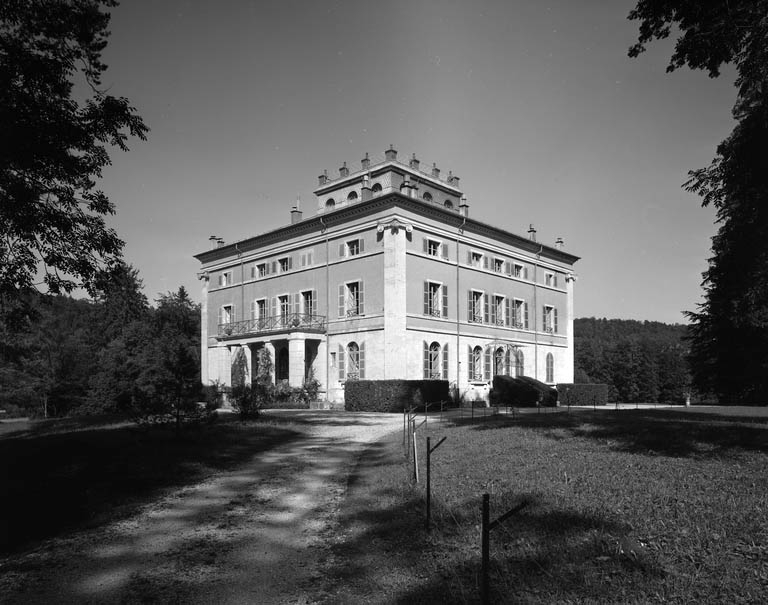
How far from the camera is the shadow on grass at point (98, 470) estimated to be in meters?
7.27

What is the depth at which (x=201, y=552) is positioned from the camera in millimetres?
5906

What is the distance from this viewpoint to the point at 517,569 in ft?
16.0

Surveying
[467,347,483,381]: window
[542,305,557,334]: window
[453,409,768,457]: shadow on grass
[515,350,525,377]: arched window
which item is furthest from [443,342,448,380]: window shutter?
[453,409,768,457]: shadow on grass

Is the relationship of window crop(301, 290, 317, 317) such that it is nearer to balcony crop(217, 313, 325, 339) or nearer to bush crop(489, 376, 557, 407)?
balcony crop(217, 313, 325, 339)

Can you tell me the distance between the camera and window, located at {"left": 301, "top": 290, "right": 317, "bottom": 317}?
104 ft

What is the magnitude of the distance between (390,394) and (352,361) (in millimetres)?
4854

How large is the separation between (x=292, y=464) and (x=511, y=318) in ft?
83.7

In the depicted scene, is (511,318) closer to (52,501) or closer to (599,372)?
(52,501)

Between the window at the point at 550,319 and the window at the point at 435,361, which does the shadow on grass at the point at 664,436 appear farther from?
the window at the point at 550,319

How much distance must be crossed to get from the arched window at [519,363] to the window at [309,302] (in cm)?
1233

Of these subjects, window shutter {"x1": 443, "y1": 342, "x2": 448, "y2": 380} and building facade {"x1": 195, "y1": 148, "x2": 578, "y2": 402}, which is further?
window shutter {"x1": 443, "y1": 342, "x2": 448, "y2": 380}

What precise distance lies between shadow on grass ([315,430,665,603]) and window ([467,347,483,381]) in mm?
24029

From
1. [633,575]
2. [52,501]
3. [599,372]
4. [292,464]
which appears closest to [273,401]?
[292,464]

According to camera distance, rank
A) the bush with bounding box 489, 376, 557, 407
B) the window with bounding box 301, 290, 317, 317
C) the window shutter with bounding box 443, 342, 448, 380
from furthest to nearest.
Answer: the window with bounding box 301, 290, 317, 317, the window shutter with bounding box 443, 342, 448, 380, the bush with bounding box 489, 376, 557, 407
